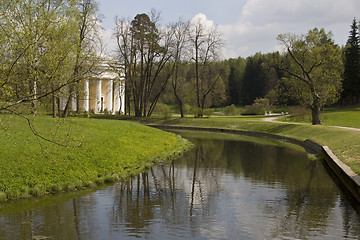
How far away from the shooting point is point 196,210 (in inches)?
452

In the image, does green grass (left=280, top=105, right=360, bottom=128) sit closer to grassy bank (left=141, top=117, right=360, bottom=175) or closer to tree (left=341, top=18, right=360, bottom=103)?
grassy bank (left=141, top=117, right=360, bottom=175)

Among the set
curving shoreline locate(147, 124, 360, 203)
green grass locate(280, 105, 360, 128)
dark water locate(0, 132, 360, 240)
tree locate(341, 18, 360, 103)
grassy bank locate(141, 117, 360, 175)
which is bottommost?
dark water locate(0, 132, 360, 240)

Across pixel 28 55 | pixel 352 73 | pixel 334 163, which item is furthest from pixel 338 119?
pixel 28 55

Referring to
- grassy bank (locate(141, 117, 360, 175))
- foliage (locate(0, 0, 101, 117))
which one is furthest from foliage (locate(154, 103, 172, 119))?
foliage (locate(0, 0, 101, 117))

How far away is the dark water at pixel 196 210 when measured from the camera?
9.43 meters

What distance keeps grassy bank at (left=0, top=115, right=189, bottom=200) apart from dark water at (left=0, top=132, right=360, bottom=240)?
768 millimetres

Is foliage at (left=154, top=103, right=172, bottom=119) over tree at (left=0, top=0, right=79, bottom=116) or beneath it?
beneath

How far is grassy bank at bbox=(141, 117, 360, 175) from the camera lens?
20.1m

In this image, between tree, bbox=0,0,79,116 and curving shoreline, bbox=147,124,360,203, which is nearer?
tree, bbox=0,0,79,116

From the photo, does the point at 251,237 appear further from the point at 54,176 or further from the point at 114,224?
the point at 54,176

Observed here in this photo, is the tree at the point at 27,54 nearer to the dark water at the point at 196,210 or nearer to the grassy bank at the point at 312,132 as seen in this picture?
the dark water at the point at 196,210

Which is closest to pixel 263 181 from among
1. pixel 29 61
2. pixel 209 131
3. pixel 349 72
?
pixel 29 61

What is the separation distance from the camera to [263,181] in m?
16.0

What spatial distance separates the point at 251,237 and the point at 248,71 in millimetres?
97027
